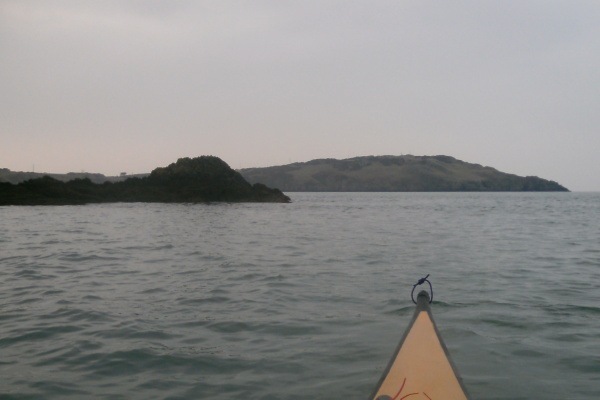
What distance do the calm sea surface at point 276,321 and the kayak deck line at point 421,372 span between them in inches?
36.3

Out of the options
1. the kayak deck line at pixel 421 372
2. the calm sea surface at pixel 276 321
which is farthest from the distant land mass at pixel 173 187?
the kayak deck line at pixel 421 372

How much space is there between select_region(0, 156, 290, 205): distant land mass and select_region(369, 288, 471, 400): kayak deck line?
176 ft

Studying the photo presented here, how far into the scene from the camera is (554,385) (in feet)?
18.8

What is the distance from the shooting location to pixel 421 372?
4.70 metres

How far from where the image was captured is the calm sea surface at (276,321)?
5.78m

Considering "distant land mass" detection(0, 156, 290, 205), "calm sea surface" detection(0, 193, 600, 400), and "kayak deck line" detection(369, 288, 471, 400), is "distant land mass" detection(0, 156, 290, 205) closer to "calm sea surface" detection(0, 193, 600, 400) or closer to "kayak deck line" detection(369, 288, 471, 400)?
"calm sea surface" detection(0, 193, 600, 400)

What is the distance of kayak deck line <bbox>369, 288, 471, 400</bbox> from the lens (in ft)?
14.5

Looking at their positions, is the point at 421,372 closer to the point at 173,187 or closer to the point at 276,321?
the point at 276,321

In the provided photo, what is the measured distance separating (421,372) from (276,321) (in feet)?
→ 12.7

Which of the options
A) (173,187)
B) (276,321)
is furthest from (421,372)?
(173,187)

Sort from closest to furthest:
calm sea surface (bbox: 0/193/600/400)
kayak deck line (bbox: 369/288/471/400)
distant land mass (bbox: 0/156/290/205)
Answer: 1. kayak deck line (bbox: 369/288/471/400)
2. calm sea surface (bbox: 0/193/600/400)
3. distant land mass (bbox: 0/156/290/205)

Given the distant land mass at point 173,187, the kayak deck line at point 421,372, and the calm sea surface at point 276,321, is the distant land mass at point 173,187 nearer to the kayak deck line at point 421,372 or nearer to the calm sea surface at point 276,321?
the calm sea surface at point 276,321

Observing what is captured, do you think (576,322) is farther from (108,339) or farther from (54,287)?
(54,287)

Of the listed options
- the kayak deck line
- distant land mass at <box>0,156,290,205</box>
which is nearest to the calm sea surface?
the kayak deck line
